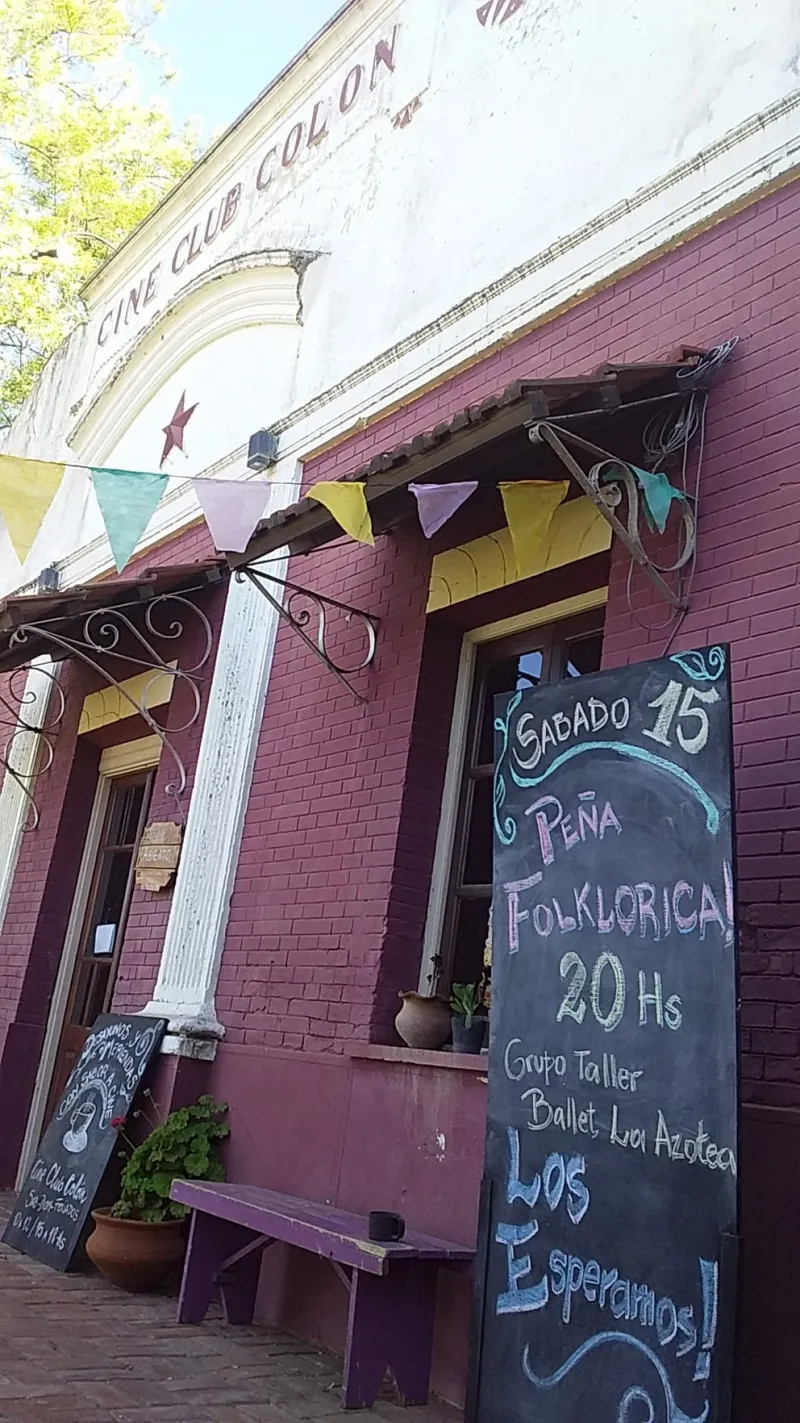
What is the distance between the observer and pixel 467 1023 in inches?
171

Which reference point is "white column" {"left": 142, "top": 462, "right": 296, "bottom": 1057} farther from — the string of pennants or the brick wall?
the string of pennants

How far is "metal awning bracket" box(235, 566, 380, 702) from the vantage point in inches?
203

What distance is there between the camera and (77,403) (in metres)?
9.43

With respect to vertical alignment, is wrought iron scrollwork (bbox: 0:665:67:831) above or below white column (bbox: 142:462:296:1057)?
above

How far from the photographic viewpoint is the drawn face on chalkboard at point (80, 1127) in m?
5.64

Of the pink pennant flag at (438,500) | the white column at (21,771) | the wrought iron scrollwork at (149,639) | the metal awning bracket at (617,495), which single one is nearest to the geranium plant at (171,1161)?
the wrought iron scrollwork at (149,639)

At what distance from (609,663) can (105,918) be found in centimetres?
467

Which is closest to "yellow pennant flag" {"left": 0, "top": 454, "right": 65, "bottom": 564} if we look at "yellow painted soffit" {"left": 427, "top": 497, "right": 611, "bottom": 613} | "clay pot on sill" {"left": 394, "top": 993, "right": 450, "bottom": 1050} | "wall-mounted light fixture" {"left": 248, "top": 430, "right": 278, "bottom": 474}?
"yellow painted soffit" {"left": 427, "top": 497, "right": 611, "bottom": 613}

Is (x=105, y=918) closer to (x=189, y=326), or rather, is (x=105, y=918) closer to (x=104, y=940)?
(x=104, y=940)

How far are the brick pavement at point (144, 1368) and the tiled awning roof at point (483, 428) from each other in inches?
116

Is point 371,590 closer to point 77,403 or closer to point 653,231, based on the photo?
point 653,231

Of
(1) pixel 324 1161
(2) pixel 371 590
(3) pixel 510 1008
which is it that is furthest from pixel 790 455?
(1) pixel 324 1161

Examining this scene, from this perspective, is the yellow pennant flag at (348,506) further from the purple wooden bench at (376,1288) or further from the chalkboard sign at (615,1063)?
the purple wooden bench at (376,1288)

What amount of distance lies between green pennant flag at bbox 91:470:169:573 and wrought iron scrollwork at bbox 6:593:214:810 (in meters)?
1.55
